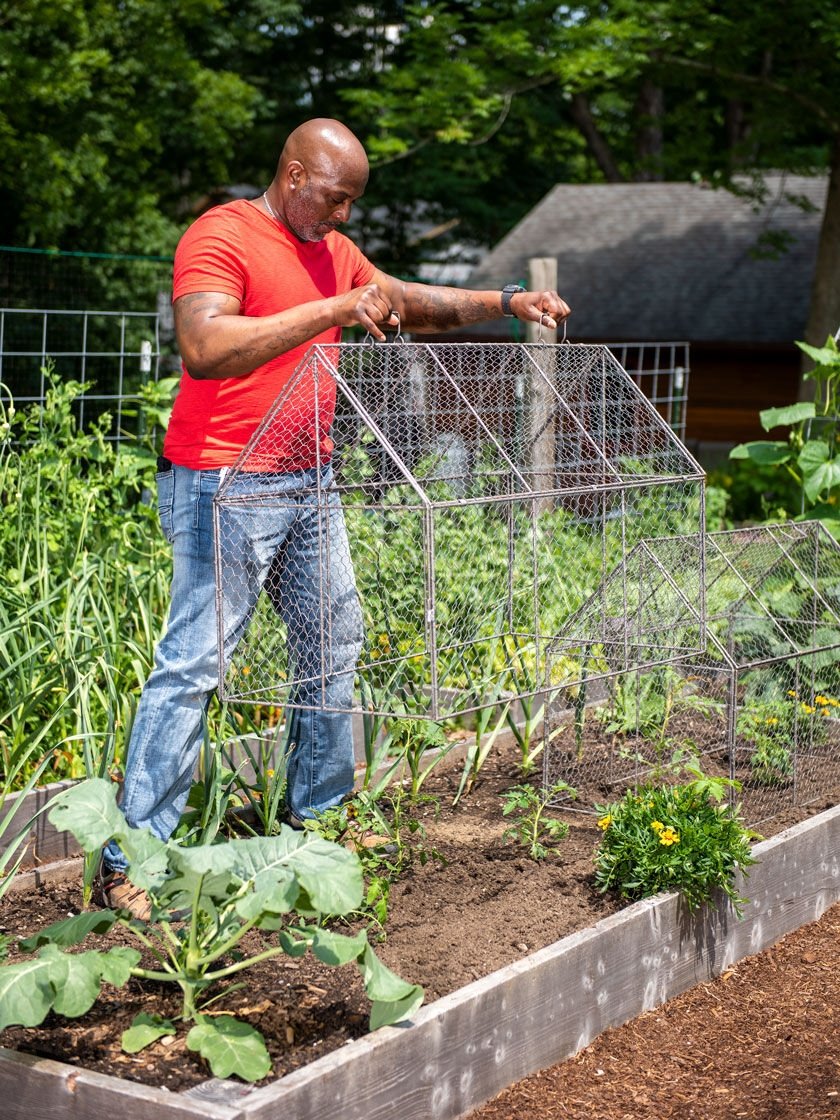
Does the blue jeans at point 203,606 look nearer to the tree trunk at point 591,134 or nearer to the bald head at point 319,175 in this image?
the bald head at point 319,175

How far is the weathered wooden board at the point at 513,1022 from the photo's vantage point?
2404 mm

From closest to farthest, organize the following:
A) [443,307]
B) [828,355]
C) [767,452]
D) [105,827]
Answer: [105,827], [443,307], [828,355], [767,452]

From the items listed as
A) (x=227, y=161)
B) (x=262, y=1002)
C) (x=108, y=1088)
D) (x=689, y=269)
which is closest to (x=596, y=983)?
(x=262, y=1002)

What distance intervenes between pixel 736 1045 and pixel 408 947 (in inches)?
30.0

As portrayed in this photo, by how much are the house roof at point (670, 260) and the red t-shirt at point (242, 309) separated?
15.5 metres

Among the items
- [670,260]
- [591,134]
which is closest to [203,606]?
[670,260]

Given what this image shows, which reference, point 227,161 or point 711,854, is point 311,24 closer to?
point 227,161

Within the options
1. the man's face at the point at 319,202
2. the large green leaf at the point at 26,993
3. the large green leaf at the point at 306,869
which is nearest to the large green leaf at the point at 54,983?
the large green leaf at the point at 26,993

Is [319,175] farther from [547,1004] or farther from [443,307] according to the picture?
[547,1004]

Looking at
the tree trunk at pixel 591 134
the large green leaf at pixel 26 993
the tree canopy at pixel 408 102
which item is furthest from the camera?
the tree trunk at pixel 591 134

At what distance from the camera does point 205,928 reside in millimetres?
2859

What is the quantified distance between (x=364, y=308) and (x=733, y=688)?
1.90m

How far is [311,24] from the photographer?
78.8ft

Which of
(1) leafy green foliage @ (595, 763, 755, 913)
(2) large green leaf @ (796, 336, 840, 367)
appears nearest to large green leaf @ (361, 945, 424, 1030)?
(1) leafy green foliage @ (595, 763, 755, 913)
